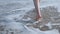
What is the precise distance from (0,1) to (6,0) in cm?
9

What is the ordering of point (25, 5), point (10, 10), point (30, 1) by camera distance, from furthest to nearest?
point (30, 1) < point (25, 5) < point (10, 10)

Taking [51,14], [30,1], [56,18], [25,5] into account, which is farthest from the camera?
[30,1]

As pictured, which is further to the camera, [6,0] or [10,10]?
[6,0]

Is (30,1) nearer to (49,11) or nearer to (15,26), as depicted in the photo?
(49,11)

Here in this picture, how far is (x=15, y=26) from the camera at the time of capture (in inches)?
56.2

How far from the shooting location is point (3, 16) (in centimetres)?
164

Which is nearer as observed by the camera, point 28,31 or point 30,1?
point 28,31

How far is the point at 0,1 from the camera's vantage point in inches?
84.0

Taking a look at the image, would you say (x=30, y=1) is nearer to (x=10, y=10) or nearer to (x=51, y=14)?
(x=10, y=10)

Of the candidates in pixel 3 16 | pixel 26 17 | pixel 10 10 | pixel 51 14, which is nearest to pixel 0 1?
pixel 10 10

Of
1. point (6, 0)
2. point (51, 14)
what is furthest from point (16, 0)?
point (51, 14)

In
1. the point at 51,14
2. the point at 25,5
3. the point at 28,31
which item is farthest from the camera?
the point at 25,5

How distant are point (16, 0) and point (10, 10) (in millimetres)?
382

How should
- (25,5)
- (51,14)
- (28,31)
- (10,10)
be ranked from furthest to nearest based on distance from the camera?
(25,5) < (10,10) < (51,14) < (28,31)
